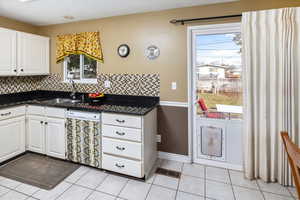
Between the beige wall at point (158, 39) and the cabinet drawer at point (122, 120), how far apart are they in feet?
2.40

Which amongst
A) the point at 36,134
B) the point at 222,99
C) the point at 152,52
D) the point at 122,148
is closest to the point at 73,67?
the point at 36,134

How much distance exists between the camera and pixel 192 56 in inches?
101

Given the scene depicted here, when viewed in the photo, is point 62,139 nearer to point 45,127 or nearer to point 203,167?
point 45,127

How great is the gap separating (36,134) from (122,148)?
1.61 m

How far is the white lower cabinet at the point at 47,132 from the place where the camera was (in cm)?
261

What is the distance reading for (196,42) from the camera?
8.36ft

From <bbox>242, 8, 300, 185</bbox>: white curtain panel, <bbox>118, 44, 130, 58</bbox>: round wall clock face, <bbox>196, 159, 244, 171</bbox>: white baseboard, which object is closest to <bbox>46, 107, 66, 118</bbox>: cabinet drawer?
<bbox>118, 44, 130, 58</bbox>: round wall clock face

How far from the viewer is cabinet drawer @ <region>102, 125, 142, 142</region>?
2168mm

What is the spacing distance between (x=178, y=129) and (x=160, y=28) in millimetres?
1598

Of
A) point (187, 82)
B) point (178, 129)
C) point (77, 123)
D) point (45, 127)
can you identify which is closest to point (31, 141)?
point (45, 127)

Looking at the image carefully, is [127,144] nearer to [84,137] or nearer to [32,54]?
[84,137]

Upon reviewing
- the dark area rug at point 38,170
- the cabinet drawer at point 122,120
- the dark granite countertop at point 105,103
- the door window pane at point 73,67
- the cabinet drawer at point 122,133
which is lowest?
the dark area rug at point 38,170

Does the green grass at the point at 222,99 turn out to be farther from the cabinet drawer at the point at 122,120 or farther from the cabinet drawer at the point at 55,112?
the cabinet drawer at the point at 55,112

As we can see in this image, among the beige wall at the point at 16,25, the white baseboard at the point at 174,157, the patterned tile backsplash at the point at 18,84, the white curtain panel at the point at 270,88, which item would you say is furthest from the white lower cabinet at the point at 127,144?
the beige wall at the point at 16,25
